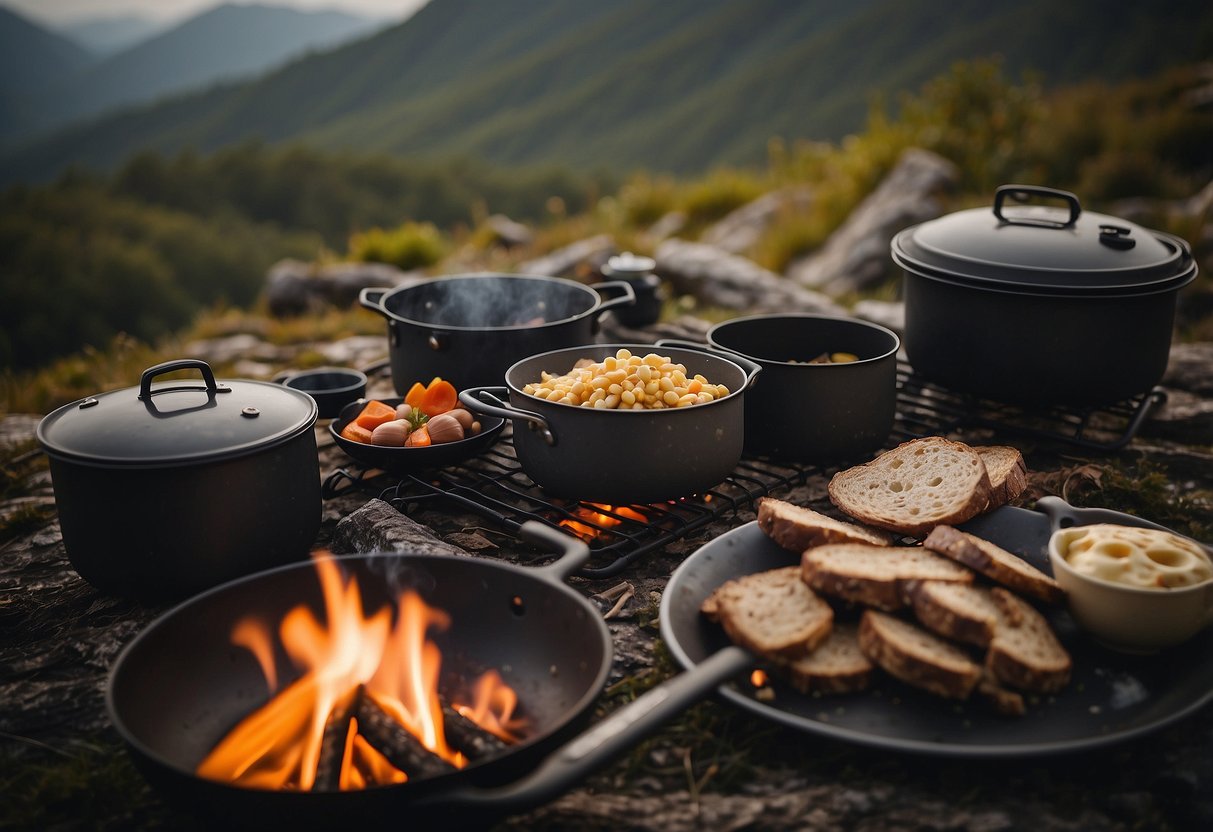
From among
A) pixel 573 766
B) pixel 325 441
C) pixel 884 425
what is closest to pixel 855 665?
pixel 573 766

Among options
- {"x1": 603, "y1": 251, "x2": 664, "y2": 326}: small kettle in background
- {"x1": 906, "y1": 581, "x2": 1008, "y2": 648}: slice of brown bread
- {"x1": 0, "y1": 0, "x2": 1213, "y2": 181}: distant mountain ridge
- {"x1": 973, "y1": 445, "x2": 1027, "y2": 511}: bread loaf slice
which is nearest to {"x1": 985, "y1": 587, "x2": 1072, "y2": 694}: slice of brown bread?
{"x1": 906, "y1": 581, "x2": 1008, "y2": 648}: slice of brown bread

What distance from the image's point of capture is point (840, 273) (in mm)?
7918

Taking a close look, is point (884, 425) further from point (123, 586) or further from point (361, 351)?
point (361, 351)

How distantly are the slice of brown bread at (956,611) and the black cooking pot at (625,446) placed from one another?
926mm

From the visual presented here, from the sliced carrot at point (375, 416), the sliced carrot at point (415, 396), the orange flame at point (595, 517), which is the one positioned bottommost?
the orange flame at point (595, 517)

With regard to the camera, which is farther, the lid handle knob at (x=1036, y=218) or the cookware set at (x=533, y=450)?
the lid handle knob at (x=1036, y=218)

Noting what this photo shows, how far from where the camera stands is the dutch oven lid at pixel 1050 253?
10.8 feet

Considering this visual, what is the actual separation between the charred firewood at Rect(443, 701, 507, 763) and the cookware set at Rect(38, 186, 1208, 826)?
0.12 m

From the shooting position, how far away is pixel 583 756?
145 centimetres

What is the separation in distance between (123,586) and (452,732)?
4.22 ft

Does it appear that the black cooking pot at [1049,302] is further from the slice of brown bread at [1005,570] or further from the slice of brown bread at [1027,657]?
the slice of brown bread at [1027,657]

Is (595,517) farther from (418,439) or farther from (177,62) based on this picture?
(177,62)

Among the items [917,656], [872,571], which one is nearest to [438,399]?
[872,571]

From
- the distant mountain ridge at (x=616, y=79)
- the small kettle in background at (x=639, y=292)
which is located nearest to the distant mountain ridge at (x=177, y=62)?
the distant mountain ridge at (x=616, y=79)
